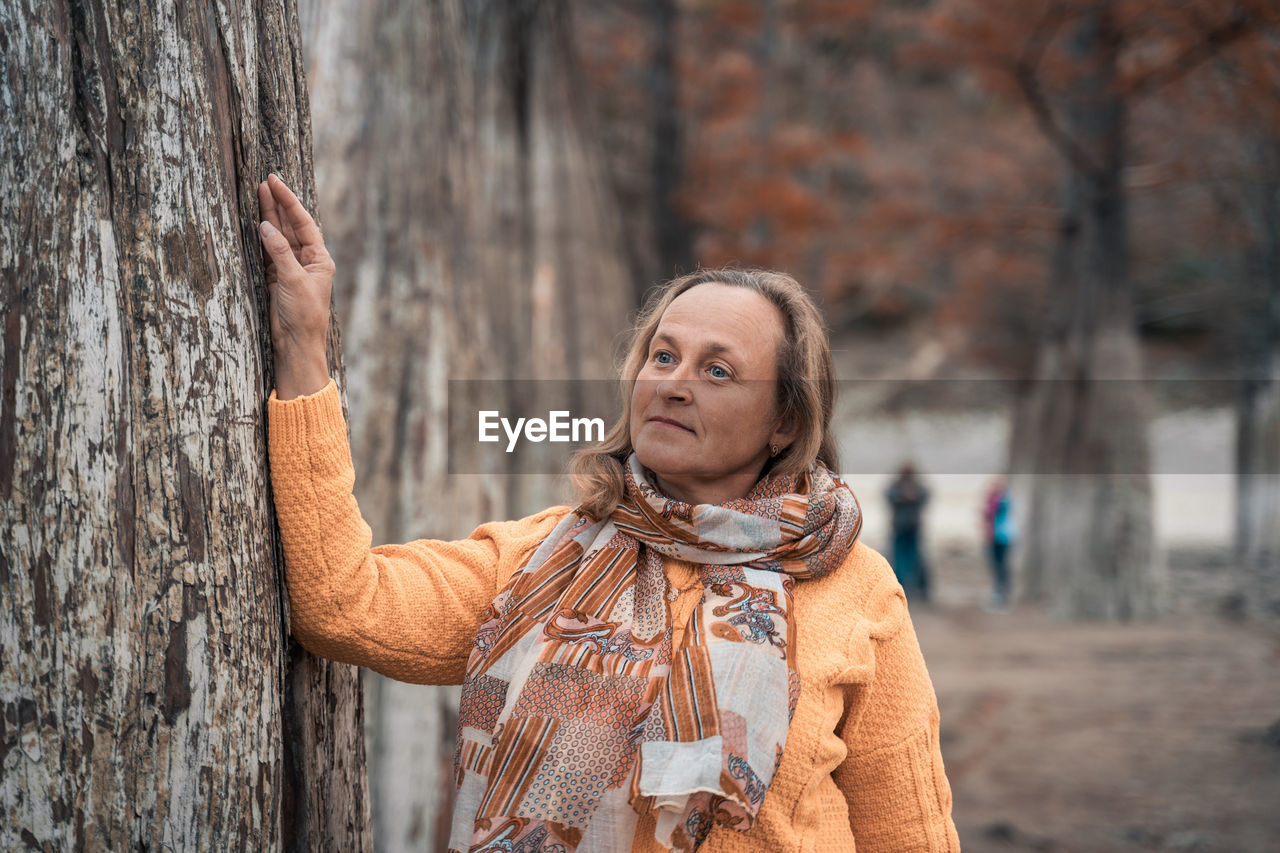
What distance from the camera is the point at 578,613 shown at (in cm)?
197

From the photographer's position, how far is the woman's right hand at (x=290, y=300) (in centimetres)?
178

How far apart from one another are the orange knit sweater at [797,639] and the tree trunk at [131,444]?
0.09 metres

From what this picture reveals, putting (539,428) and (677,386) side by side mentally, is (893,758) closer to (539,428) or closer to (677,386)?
(677,386)

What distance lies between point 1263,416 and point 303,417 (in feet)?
48.1

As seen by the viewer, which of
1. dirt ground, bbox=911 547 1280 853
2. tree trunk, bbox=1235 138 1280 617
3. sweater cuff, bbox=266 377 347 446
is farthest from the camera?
tree trunk, bbox=1235 138 1280 617

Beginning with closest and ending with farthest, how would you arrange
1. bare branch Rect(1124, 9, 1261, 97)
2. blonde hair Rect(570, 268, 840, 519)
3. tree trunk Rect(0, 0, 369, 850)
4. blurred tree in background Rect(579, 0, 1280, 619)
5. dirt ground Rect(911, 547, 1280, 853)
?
tree trunk Rect(0, 0, 369, 850), blonde hair Rect(570, 268, 840, 519), dirt ground Rect(911, 547, 1280, 853), bare branch Rect(1124, 9, 1261, 97), blurred tree in background Rect(579, 0, 1280, 619)

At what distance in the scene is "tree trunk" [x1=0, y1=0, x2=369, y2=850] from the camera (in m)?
1.51

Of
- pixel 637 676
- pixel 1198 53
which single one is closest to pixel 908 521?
pixel 1198 53

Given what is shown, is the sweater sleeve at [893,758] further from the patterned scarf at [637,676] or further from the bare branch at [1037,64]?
the bare branch at [1037,64]

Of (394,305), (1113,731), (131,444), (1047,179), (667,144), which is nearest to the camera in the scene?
(131,444)

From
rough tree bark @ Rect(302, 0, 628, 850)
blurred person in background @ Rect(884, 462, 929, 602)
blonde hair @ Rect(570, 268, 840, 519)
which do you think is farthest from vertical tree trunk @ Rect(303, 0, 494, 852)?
blurred person in background @ Rect(884, 462, 929, 602)

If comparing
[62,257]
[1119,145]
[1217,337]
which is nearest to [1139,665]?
[1119,145]

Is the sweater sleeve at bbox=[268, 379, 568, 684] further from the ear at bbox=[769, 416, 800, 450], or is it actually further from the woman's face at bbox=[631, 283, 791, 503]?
the ear at bbox=[769, 416, 800, 450]

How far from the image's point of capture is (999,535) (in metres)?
13.4
